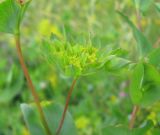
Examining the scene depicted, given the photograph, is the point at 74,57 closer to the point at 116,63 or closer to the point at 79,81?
the point at 116,63

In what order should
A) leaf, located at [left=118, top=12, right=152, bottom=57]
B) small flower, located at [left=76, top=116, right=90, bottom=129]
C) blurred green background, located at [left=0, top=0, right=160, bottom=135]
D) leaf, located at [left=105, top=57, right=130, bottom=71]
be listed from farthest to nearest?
small flower, located at [left=76, top=116, right=90, bottom=129], blurred green background, located at [left=0, top=0, right=160, bottom=135], leaf, located at [left=118, top=12, right=152, bottom=57], leaf, located at [left=105, top=57, right=130, bottom=71]

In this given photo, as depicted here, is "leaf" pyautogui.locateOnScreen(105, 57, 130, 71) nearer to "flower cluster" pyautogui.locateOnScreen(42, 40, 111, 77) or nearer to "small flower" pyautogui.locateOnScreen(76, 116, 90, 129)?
"flower cluster" pyautogui.locateOnScreen(42, 40, 111, 77)

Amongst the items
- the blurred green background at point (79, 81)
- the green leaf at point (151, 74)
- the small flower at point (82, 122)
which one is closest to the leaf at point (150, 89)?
the green leaf at point (151, 74)

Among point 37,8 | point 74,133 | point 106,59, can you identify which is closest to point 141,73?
point 106,59

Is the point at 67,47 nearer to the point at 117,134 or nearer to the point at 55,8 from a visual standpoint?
the point at 117,134

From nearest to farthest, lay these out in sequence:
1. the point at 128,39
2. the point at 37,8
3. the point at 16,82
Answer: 1. the point at 16,82
2. the point at 128,39
3. the point at 37,8

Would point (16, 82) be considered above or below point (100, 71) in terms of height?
below

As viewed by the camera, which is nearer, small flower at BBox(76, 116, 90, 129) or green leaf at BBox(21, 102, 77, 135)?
green leaf at BBox(21, 102, 77, 135)

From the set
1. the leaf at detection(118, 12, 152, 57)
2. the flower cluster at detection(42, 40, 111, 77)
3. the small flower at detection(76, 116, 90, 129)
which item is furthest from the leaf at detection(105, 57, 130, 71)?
the small flower at detection(76, 116, 90, 129)
